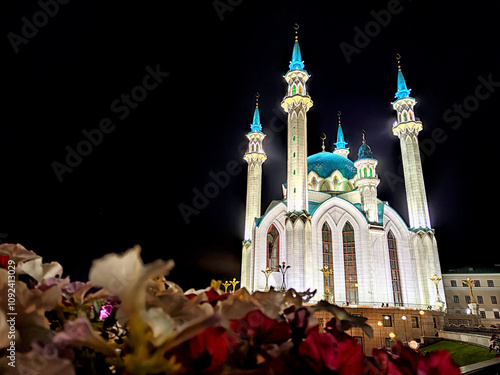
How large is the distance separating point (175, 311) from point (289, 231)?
82.6ft

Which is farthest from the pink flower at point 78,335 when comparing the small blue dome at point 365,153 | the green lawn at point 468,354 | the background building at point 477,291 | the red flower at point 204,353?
the background building at point 477,291

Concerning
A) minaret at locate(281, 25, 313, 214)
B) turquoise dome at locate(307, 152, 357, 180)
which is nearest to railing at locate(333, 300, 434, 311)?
minaret at locate(281, 25, 313, 214)

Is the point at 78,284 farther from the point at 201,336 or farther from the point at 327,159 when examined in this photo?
the point at 327,159

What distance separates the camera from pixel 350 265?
2734cm

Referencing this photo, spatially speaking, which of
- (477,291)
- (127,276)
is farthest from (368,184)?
(127,276)

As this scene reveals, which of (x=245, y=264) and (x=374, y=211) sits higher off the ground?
(x=374, y=211)

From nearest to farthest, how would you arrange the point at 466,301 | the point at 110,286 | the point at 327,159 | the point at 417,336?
the point at 110,286
the point at 417,336
the point at 327,159
the point at 466,301

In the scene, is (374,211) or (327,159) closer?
(374,211)

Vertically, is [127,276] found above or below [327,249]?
below

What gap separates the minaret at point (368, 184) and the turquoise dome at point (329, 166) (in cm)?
610

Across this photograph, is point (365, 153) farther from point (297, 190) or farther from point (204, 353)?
point (204, 353)

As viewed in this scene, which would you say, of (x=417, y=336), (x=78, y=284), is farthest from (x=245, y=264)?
(x=78, y=284)

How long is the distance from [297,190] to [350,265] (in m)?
7.92

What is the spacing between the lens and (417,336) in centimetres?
2361
